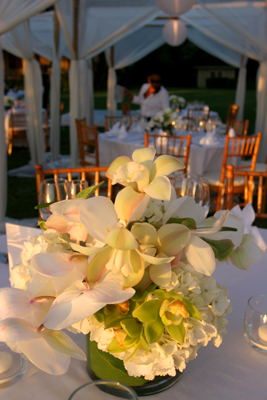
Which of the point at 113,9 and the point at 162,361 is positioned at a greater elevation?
the point at 113,9

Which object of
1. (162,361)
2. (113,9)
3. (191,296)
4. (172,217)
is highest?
(113,9)

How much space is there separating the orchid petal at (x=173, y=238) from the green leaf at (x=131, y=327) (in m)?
0.13

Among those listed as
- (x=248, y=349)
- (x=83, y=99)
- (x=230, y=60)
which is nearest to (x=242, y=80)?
(x=230, y=60)

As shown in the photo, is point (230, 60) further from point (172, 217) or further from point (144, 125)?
point (172, 217)

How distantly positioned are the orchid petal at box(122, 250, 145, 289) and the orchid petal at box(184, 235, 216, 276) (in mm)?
83

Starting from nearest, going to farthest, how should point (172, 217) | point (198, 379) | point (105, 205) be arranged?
1. point (105, 205)
2. point (172, 217)
3. point (198, 379)

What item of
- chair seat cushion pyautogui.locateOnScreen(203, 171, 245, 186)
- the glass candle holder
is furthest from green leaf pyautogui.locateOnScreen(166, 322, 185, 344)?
chair seat cushion pyautogui.locateOnScreen(203, 171, 245, 186)

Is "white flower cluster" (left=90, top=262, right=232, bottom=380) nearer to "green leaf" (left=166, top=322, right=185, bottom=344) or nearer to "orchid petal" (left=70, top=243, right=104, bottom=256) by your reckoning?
"green leaf" (left=166, top=322, right=185, bottom=344)

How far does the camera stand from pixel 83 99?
247 inches

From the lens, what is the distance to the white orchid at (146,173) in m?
0.59

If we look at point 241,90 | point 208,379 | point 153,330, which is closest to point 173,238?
point 153,330

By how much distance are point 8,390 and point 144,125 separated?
4587 mm

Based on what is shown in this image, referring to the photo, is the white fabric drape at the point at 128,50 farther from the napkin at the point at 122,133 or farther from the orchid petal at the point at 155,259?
the orchid petal at the point at 155,259

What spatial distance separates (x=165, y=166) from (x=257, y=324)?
0.57 m
